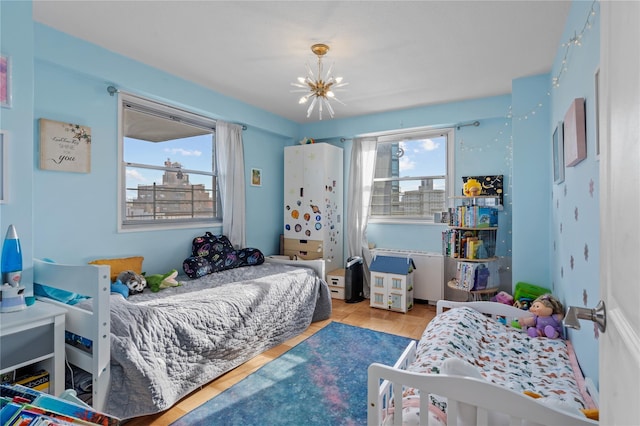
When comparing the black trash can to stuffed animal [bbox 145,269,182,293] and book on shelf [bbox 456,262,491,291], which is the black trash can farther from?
stuffed animal [bbox 145,269,182,293]

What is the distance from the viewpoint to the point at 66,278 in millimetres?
1726

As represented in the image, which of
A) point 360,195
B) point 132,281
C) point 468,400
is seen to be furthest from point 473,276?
point 132,281

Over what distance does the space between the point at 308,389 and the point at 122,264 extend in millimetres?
1851

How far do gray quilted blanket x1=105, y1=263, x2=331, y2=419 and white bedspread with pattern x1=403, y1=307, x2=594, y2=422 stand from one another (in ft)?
4.45

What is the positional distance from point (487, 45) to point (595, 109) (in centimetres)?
136

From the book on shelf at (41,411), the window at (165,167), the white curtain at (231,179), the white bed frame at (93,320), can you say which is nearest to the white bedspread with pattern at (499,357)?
the book on shelf at (41,411)

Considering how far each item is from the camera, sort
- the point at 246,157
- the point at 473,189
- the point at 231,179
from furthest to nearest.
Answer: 1. the point at 246,157
2. the point at 231,179
3. the point at 473,189

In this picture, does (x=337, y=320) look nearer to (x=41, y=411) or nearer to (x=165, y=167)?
(x=165, y=167)

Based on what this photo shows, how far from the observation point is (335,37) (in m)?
2.36

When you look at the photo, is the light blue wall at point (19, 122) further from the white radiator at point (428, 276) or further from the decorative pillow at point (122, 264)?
Answer: the white radiator at point (428, 276)

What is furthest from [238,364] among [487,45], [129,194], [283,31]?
[487,45]

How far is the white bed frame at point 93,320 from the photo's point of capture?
5.29 ft

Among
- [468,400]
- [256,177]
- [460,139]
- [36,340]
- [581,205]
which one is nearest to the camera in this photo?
[468,400]

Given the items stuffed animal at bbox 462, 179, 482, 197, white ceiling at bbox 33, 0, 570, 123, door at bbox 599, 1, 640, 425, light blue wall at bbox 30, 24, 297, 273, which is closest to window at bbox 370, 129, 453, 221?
stuffed animal at bbox 462, 179, 482, 197
